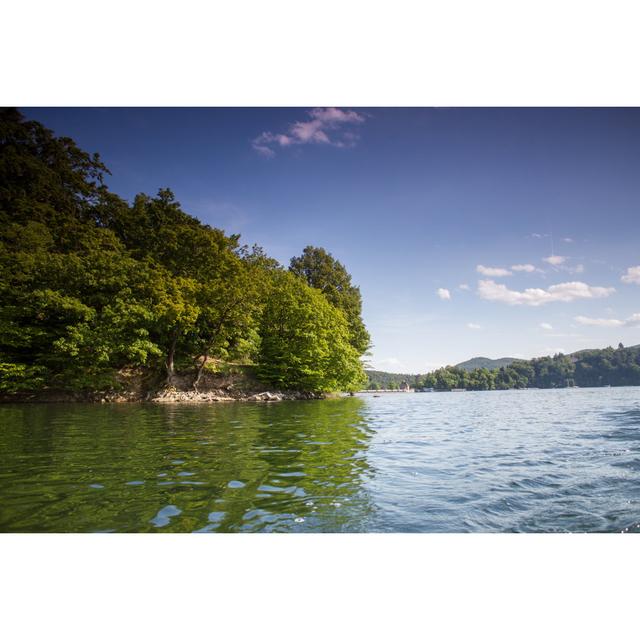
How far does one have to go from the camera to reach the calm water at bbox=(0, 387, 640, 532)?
3.09 metres

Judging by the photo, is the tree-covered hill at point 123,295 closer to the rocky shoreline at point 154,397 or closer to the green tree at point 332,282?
the rocky shoreline at point 154,397

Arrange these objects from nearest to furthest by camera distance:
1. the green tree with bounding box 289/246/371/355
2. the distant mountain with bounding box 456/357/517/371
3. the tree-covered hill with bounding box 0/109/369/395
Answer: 1. the distant mountain with bounding box 456/357/517/371
2. the tree-covered hill with bounding box 0/109/369/395
3. the green tree with bounding box 289/246/371/355

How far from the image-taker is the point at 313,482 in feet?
13.5

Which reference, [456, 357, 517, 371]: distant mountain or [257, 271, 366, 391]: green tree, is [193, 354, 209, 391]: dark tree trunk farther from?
[456, 357, 517, 371]: distant mountain

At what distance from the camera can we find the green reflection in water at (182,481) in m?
3.03

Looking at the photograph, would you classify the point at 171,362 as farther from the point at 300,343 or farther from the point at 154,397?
the point at 300,343

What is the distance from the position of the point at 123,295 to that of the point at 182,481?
51.8 ft

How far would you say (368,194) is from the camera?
778 centimetres

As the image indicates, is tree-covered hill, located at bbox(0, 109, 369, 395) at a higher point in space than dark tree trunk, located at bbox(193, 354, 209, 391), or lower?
higher

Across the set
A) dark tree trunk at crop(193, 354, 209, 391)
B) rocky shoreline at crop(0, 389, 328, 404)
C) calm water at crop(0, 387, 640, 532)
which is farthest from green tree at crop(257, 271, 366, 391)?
calm water at crop(0, 387, 640, 532)

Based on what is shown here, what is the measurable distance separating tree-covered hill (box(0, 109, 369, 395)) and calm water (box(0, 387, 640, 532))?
8.71 meters
